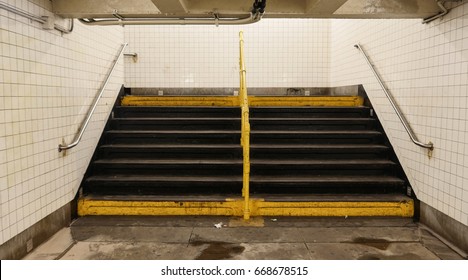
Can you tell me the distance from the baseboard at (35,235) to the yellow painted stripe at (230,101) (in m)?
2.62

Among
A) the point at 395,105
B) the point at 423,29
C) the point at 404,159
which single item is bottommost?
the point at 404,159

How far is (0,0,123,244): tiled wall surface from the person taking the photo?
9.92ft

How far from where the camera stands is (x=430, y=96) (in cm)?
397

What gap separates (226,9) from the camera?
3.78 metres

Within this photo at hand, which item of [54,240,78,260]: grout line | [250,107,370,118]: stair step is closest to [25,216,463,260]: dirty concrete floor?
[54,240,78,260]: grout line

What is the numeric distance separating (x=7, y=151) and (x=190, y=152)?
256 centimetres

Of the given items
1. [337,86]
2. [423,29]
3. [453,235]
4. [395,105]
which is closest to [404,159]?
[395,105]

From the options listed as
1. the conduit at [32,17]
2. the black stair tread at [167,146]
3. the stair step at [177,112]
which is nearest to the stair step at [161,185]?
the black stair tread at [167,146]

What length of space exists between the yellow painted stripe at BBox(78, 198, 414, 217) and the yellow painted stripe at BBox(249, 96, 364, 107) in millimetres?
2380

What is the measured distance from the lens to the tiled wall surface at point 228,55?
718 centimetres

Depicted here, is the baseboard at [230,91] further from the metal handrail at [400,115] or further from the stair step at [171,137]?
the stair step at [171,137]

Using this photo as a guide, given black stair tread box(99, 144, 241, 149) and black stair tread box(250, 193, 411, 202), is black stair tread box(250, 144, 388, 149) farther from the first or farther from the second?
Answer: black stair tread box(250, 193, 411, 202)

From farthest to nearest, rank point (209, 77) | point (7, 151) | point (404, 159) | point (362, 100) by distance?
point (209, 77)
point (362, 100)
point (404, 159)
point (7, 151)

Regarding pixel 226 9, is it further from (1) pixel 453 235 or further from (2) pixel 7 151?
(1) pixel 453 235
